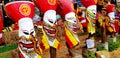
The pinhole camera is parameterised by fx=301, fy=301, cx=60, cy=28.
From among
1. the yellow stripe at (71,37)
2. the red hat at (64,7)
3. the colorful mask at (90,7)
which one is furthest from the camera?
the colorful mask at (90,7)

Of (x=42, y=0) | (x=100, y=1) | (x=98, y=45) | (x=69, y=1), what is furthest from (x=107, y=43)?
(x=42, y=0)

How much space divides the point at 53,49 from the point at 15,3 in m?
0.85

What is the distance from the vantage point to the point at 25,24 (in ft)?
10.1

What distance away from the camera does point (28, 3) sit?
3.14 m

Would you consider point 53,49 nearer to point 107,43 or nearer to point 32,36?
point 32,36

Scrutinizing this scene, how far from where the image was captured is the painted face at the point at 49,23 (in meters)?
3.48

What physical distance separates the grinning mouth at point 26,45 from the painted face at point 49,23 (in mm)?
400

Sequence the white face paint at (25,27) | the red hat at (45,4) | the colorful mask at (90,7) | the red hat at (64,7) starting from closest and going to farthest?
the white face paint at (25,27)
the red hat at (45,4)
the red hat at (64,7)
the colorful mask at (90,7)

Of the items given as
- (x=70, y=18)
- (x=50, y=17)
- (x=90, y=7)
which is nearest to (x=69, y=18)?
(x=70, y=18)

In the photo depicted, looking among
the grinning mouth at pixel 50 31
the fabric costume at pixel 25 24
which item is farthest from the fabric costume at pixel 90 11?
the fabric costume at pixel 25 24

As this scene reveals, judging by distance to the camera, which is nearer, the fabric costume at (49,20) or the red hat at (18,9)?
the red hat at (18,9)

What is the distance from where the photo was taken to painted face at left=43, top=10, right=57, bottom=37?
348cm

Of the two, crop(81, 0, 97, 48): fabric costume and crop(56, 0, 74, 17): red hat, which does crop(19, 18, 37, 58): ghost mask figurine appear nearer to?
crop(56, 0, 74, 17): red hat

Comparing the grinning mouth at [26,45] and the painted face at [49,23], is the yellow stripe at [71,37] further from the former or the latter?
the grinning mouth at [26,45]
